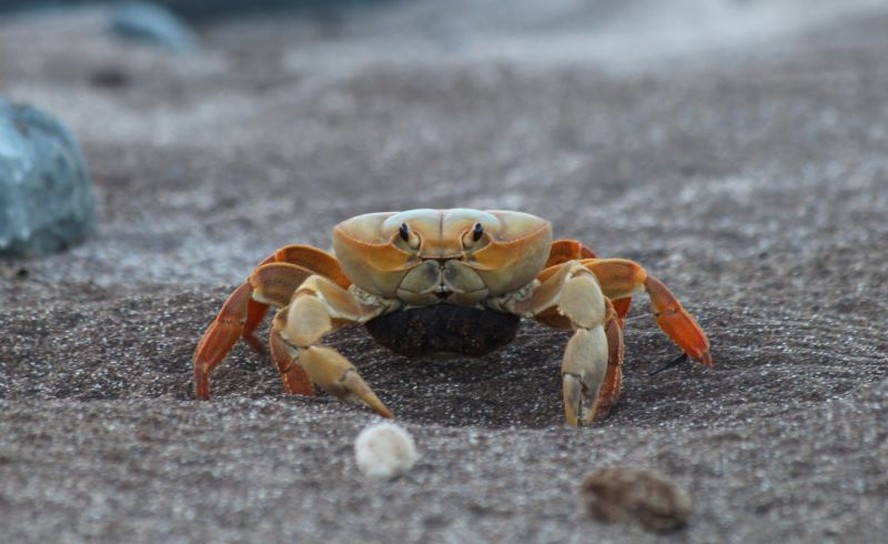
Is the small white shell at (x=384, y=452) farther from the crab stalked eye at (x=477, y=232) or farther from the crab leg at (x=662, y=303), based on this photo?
the crab leg at (x=662, y=303)

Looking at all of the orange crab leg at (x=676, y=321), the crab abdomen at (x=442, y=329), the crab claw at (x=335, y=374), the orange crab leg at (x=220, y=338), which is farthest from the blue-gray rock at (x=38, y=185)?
the orange crab leg at (x=676, y=321)

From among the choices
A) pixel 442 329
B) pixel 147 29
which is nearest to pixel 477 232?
pixel 442 329

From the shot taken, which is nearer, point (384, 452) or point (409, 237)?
point (384, 452)

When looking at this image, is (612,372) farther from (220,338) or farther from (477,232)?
(220,338)

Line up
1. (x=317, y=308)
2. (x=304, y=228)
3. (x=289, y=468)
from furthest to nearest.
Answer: (x=304, y=228), (x=317, y=308), (x=289, y=468)

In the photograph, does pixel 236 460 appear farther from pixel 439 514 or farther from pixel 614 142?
pixel 614 142

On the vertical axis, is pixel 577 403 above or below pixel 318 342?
below

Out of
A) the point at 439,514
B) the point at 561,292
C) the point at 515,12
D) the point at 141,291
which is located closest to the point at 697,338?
the point at 561,292

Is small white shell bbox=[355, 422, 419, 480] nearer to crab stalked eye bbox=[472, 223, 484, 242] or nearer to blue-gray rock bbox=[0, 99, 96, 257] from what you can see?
crab stalked eye bbox=[472, 223, 484, 242]
